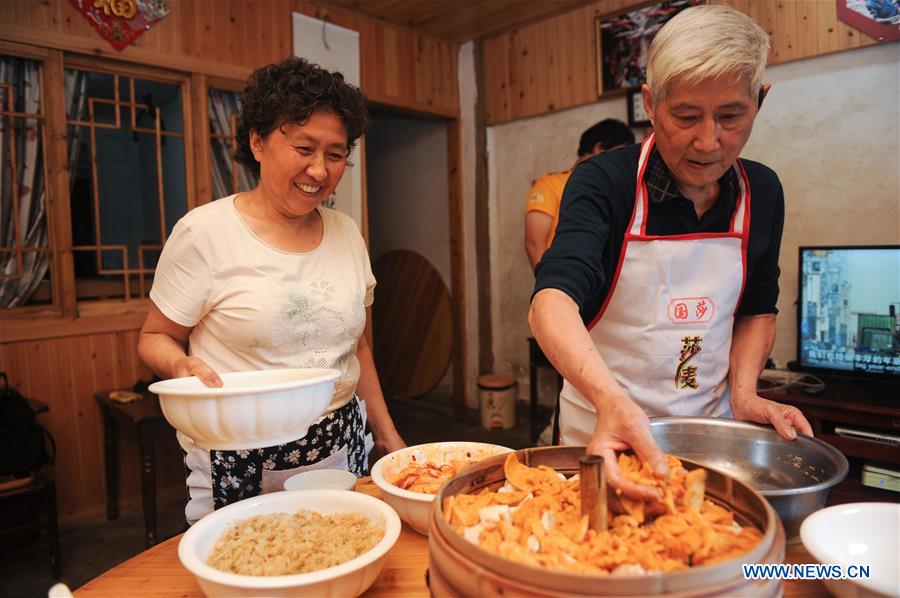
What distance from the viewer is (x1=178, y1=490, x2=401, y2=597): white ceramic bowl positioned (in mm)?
799

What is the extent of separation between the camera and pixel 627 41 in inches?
164

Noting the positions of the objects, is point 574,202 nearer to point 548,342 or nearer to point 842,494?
point 548,342

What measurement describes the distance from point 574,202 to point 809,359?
2.49 meters

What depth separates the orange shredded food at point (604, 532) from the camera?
70cm

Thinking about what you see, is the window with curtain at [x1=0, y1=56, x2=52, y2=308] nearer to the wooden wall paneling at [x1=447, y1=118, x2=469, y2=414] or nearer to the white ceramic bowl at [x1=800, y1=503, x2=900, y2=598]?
the wooden wall paneling at [x1=447, y1=118, x2=469, y2=414]

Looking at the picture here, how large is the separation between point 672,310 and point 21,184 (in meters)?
3.38

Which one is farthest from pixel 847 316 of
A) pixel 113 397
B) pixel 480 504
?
pixel 113 397

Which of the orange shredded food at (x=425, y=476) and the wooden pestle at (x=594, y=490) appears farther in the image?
the orange shredded food at (x=425, y=476)

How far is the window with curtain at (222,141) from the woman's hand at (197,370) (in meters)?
2.83

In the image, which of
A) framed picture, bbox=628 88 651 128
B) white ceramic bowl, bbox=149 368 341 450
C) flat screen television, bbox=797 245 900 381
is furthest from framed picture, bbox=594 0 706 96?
white ceramic bowl, bbox=149 368 341 450

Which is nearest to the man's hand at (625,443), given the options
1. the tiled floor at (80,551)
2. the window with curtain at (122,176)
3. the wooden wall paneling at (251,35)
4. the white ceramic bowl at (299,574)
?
the white ceramic bowl at (299,574)

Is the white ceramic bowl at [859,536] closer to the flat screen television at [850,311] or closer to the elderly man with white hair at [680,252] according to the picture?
the elderly man with white hair at [680,252]

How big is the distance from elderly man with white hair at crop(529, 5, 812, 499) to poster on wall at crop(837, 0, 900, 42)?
96.6 inches

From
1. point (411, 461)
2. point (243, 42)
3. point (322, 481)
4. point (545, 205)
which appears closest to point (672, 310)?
point (411, 461)
